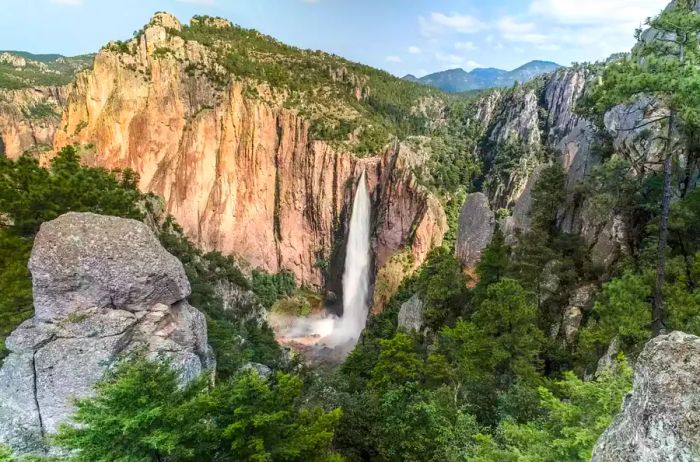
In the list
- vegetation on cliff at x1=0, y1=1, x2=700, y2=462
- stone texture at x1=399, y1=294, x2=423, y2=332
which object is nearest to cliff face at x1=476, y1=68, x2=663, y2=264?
vegetation on cliff at x1=0, y1=1, x2=700, y2=462

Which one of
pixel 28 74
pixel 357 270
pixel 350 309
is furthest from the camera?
pixel 28 74

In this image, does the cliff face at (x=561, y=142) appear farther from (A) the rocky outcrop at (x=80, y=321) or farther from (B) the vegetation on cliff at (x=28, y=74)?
(B) the vegetation on cliff at (x=28, y=74)

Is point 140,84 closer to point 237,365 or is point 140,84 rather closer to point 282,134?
point 282,134

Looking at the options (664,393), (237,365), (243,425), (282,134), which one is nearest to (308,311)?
(282,134)

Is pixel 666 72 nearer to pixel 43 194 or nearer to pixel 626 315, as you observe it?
pixel 626 315

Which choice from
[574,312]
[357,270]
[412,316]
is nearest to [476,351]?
[574,312]

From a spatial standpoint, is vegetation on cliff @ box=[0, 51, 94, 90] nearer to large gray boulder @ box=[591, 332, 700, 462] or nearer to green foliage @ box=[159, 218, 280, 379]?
green foliage @ box=[159, 218, 280, 379]
